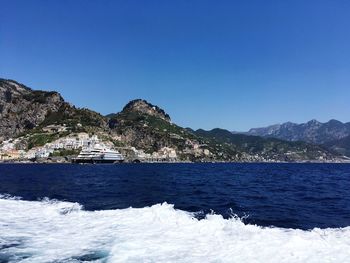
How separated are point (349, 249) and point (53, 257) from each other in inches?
614

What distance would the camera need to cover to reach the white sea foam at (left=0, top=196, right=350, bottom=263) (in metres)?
19.3

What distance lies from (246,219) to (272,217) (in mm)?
2911

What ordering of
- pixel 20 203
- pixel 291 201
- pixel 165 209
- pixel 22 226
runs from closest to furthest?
pixel 22 226, pixel 165 209, pixel 20 203, pixel 291 201

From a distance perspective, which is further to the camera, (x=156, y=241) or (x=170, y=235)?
(x=170, y=235)

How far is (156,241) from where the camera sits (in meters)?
22.6

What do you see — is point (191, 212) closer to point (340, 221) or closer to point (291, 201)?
point (340, 221)

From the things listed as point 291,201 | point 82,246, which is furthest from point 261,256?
point 291,201

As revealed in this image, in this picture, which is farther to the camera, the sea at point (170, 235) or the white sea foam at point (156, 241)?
the sea at point (170, 235)

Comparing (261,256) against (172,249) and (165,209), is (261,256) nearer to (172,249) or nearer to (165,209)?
(172,249)

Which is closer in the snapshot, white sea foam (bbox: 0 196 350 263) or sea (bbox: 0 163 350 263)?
white sea foam (bbox: 0 196 350 263)

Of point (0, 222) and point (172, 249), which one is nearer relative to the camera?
point (172, 249)

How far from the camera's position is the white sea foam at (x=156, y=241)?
19266 mm

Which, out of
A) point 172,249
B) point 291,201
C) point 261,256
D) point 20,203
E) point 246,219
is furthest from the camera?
point 291,201

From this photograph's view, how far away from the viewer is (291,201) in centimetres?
4669
